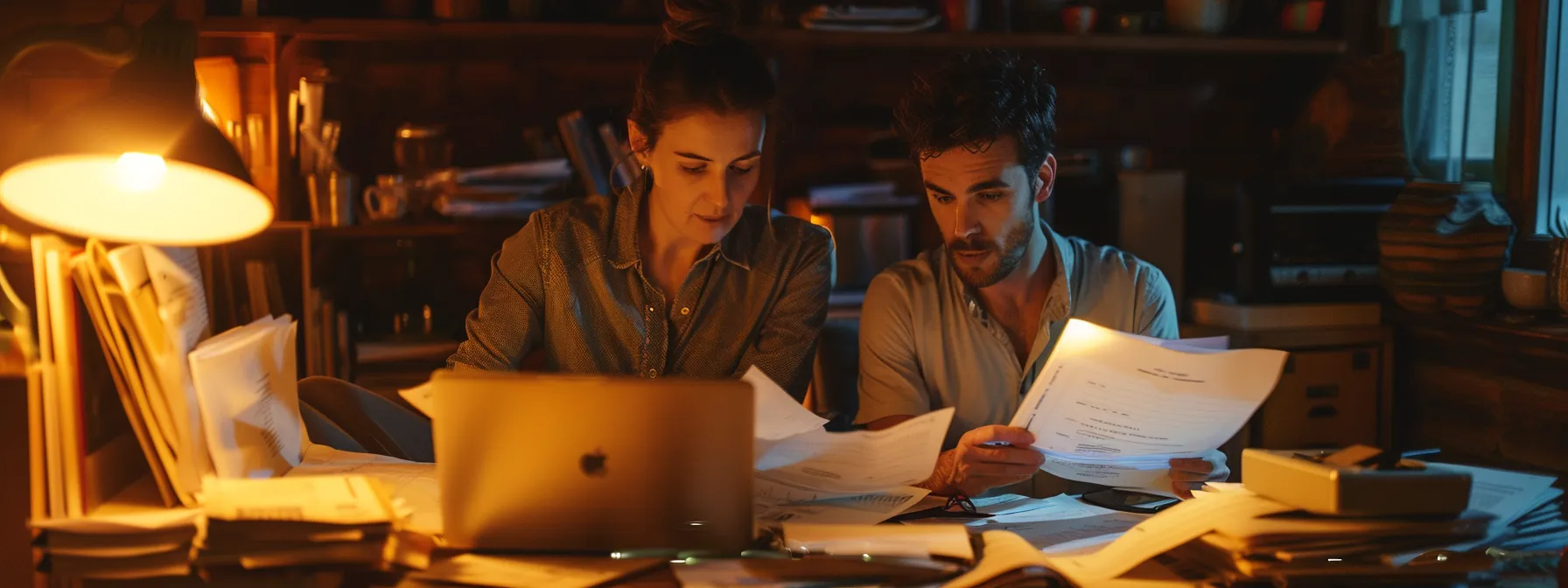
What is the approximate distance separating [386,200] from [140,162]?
1.63m

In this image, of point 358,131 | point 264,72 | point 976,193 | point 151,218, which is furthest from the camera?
point 358,131

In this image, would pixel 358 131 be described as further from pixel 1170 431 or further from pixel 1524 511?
pixel 1524 511

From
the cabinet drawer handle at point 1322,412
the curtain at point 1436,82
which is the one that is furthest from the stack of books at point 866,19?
the cabinet drawer handle at point 1322,412

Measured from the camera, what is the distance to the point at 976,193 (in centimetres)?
176

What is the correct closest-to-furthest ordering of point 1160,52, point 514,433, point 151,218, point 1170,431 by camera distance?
point 514,433, point 151,218, point 1170,431, point 1160,52

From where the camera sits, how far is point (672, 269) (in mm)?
1928

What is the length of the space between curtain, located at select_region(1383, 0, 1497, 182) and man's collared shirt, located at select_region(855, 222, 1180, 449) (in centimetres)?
142

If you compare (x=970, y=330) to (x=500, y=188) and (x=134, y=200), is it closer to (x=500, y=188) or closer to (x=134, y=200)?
(x=134, y=200)

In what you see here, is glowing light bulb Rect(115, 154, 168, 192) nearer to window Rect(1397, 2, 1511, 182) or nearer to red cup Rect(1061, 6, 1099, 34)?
red cup Rect(1061, 6, 1099, 34)

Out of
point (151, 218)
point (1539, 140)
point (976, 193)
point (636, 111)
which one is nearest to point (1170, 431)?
point (976, 193)

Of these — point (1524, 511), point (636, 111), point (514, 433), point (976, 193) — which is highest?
point (636, 111)

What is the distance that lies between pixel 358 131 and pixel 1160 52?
84.1 inches

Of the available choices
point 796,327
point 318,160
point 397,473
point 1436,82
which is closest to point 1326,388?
point 1436,82

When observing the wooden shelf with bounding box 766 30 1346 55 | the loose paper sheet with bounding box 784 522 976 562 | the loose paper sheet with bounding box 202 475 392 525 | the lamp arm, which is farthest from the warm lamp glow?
the wooden shelf with bounding box 766 30 1346 55
